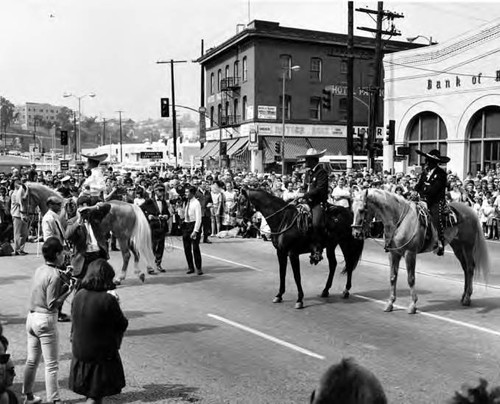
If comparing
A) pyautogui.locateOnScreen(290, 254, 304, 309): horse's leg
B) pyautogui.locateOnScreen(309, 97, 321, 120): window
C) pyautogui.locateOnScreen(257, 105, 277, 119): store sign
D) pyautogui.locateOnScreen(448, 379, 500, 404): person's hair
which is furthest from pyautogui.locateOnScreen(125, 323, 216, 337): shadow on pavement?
pyautogui.locateOnScreen(309, 97, 321, 120): window

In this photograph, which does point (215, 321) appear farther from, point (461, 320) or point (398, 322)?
point (461, 320)

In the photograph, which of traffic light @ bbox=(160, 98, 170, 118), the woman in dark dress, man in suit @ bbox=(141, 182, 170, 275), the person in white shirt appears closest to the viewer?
the woman in dark dress

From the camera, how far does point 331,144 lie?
53375 millimetres

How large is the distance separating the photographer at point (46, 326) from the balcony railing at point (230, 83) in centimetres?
4901

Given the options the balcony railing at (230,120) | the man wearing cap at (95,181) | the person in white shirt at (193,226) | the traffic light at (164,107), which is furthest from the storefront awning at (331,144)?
the man wearing cap at (95,181)

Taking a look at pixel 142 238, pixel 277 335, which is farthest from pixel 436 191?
pixel 142 238

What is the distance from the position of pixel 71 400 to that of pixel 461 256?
7845 millimetres

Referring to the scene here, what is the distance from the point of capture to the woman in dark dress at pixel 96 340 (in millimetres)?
4887

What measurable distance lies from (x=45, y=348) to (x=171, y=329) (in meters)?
3.34

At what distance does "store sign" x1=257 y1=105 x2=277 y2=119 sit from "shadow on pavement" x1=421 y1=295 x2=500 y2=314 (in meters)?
40.9

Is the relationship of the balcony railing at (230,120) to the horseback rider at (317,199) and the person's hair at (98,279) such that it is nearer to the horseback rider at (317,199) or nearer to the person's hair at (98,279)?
the horseback rider at (317,199)

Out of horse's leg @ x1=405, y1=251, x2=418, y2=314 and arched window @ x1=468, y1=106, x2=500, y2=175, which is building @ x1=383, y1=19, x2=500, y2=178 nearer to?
arched window @ x1=468, y1=106, x2=500, y2=175

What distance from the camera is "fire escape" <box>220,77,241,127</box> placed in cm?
5397

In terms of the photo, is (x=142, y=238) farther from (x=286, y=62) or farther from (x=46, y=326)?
(x=286, y=62)
